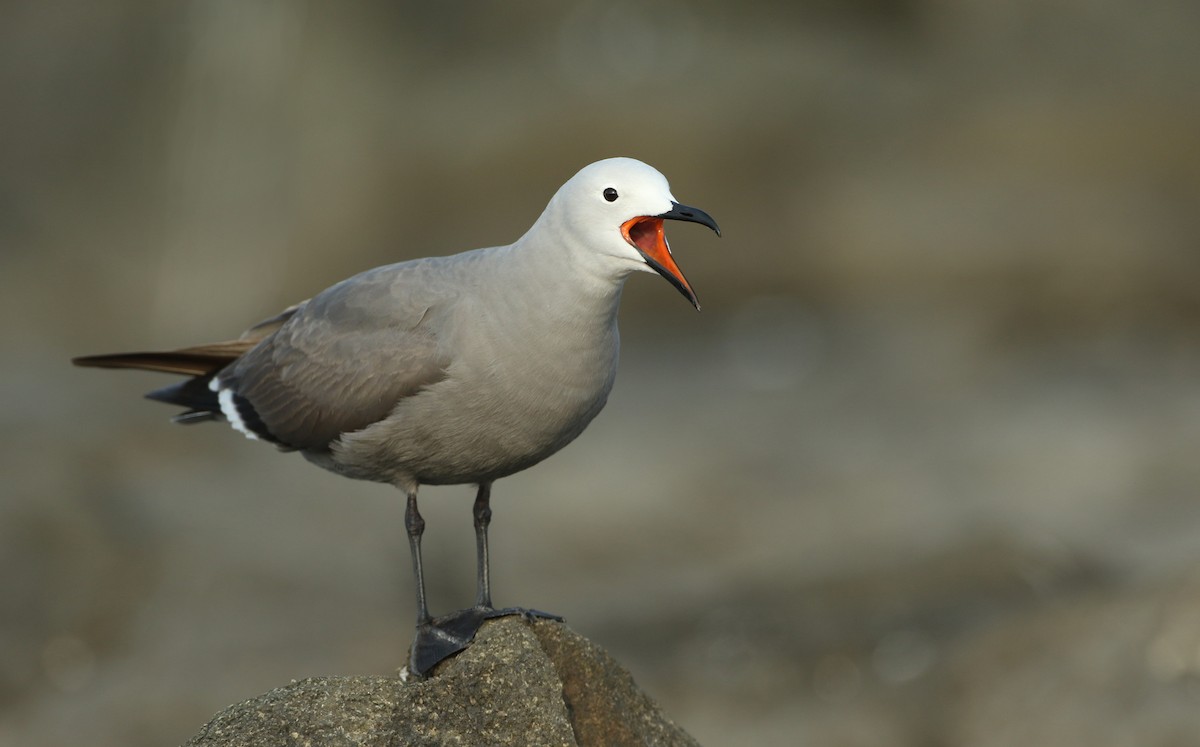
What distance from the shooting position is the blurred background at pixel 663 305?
10.9 meters

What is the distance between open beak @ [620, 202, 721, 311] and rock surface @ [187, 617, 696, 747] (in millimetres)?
1293

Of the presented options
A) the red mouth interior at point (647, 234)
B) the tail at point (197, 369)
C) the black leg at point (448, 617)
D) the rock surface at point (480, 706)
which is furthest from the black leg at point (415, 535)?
the red mouth interior at point (647, 234)

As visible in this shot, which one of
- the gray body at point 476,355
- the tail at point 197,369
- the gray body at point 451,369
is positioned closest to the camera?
the gray body at point 476,355

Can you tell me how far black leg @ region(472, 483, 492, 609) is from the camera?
5289 millimetres

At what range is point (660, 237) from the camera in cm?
478

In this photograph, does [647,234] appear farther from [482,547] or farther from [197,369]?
[197,369]

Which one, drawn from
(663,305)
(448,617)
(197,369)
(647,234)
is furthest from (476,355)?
(663,305)

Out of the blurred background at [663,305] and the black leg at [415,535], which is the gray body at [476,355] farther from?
the blurred background at [663,305]

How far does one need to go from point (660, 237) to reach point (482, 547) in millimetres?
1379

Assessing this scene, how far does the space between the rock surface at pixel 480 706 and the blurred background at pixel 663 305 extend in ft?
17.1

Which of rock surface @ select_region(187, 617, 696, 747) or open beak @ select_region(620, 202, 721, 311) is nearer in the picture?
rock surface @ select_region(187, 617, 696, 747)

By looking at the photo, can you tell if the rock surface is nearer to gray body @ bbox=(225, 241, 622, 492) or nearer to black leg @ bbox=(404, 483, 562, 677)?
black leg @ bbox=(404, 483, 562, 677)

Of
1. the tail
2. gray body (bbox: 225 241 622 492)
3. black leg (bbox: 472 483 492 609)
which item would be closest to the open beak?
gray body (bbox: 225 241 622 492)

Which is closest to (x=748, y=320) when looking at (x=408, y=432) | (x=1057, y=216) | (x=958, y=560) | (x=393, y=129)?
(x=1057, y=216)
